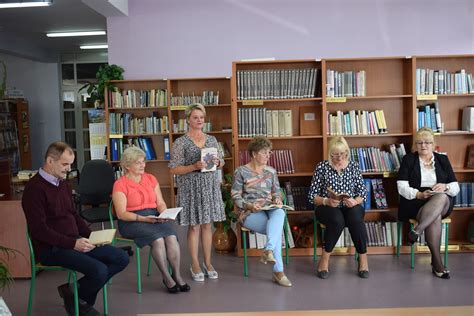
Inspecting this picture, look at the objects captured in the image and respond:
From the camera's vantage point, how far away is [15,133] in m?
12.3

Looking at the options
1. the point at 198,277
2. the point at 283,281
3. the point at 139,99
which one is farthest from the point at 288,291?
the point at 139,99

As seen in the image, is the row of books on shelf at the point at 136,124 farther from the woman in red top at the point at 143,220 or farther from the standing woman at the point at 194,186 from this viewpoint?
the woman in red top at the point at 143,220

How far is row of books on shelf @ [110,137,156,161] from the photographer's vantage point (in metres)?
8.43

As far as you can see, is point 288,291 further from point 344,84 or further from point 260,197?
point 344,84

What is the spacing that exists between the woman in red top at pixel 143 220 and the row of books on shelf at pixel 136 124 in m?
3.81

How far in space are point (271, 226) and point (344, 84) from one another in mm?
1787

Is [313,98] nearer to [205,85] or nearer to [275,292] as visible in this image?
[275,292]

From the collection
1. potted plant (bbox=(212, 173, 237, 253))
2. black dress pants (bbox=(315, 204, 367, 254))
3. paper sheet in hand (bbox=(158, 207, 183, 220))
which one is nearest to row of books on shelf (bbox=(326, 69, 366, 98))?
black dress pants (bbox=(315, 204, 367, 254))

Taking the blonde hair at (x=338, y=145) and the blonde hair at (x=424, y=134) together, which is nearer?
the blonde hair at (x=338, y=145)

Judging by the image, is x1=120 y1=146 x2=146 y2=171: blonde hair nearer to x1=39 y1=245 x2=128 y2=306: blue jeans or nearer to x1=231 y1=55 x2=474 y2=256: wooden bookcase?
x1=39 y1=245 x2=128 y2=306: blue jeans

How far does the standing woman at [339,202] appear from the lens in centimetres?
494

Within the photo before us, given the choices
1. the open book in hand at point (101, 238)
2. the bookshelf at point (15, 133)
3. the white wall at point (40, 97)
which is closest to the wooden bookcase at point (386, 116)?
the open book in hand at point (101, 238)

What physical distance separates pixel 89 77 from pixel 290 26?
6.87 metres

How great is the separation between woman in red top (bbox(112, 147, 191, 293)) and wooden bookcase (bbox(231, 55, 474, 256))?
1251mm
